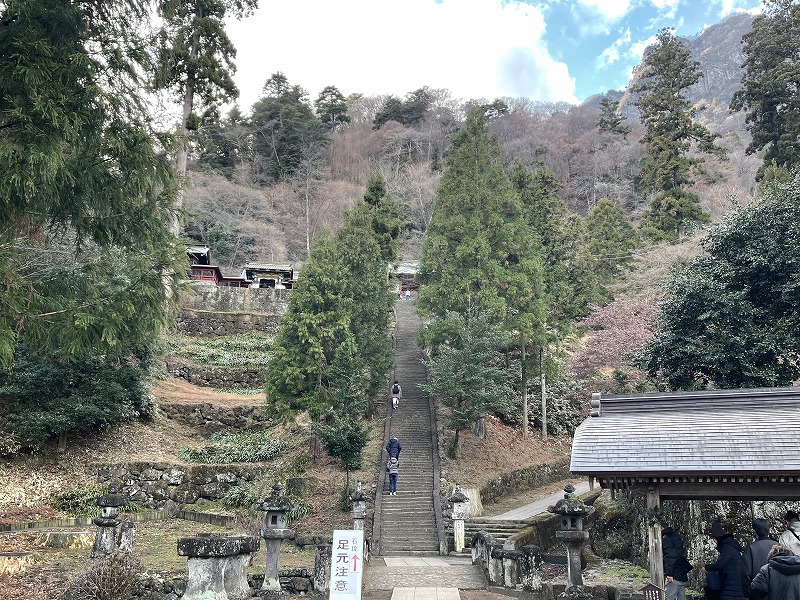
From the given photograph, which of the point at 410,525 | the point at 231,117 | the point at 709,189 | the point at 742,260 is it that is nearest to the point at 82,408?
the point at 410,525

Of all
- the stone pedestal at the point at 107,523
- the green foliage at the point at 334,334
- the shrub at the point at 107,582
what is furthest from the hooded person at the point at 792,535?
the green foliage at the point at 334,334

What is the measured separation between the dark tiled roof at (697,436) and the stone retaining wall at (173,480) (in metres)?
11.9

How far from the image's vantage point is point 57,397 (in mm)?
17500

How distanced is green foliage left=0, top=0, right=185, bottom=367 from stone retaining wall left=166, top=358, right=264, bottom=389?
16412mm

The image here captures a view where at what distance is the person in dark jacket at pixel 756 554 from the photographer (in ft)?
24.7

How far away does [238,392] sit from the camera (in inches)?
1003

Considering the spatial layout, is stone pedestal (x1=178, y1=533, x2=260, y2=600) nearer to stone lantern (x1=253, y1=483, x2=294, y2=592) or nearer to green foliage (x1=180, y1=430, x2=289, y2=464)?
stone lantern (x1=253, y1=483, x2=294, y2=592)

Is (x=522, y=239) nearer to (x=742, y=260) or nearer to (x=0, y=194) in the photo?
(x=742, y=260)

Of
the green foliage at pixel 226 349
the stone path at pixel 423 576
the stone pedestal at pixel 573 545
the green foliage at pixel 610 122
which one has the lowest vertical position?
the stone path at pixel 423 576

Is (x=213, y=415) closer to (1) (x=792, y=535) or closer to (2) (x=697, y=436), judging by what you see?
(2) (x=697, y=436)

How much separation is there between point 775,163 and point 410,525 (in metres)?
18.8

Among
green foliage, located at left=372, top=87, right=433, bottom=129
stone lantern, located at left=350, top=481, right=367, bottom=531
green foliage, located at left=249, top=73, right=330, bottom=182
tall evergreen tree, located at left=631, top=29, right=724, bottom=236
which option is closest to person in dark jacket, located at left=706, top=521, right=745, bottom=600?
stone lantern, located at left=350, top=481, right=367, bottom=531

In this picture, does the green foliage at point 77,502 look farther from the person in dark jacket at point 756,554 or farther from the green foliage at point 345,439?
the person in dark jacket at point 756,554

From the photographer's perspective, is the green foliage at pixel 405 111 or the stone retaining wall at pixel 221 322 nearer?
the stone retaining wall at pixel 221 322
